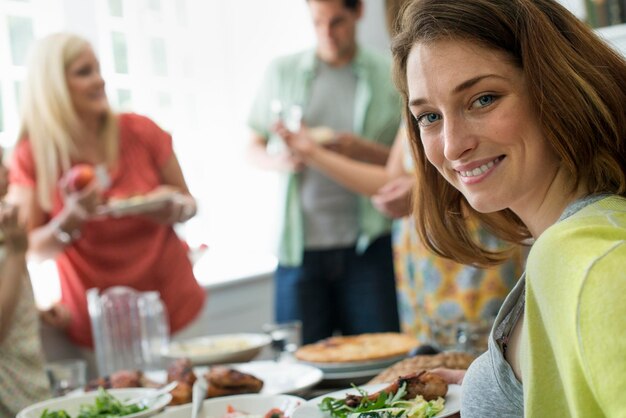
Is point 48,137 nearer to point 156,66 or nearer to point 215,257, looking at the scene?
point 156,66

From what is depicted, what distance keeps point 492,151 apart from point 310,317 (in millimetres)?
2210

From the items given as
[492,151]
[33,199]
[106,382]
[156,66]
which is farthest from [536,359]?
[156,66]

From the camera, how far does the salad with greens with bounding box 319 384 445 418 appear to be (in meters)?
1.20

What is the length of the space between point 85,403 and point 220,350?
576 mm

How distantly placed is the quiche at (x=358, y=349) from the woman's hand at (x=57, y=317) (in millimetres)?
1161

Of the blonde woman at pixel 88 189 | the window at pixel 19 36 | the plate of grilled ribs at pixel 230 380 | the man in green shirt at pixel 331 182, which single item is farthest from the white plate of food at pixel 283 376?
the window at pixel 19 36

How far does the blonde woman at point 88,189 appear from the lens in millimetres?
2789

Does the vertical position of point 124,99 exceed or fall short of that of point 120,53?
it falls short

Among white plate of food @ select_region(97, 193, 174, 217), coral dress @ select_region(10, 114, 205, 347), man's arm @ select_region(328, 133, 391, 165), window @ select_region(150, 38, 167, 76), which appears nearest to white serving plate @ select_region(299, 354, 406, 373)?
white plate of food @ select_region(97, 193, 174, 217)

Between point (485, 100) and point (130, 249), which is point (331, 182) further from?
point (485, 100)

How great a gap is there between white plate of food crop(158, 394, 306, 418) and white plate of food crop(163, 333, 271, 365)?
587 millimetres

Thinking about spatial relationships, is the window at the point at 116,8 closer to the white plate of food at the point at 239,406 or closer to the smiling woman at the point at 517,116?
the white plate of food at the point at 239,406

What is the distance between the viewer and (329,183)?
336cm

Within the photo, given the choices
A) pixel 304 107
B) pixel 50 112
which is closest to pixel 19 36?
pixel 50 112
